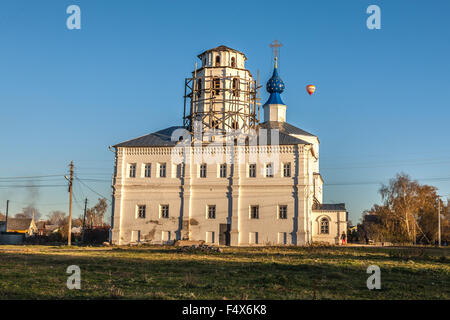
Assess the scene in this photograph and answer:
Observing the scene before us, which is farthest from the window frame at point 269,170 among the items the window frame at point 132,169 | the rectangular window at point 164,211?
the window frame at point 132,169

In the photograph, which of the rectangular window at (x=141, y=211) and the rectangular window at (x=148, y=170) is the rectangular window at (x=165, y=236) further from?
the rectangular window at (x=148, y=170)

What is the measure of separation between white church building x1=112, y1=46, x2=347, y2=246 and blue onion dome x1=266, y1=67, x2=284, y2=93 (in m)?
7.81

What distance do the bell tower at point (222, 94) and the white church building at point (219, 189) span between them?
22 cm

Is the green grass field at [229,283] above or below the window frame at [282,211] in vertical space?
below

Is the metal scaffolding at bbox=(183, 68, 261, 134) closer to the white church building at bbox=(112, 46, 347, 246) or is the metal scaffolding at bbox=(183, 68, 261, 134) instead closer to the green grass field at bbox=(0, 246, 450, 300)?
the white church building at bbox=(112, 46, 347, 246)

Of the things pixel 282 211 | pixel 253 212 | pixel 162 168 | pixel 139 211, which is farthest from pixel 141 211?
pixel 282 211

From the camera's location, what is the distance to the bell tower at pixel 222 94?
38188mm

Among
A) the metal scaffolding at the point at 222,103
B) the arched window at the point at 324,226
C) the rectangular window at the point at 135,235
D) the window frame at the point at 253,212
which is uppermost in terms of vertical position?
the metal scaffolding at the point at 222,103

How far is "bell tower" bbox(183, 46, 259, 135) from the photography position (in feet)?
125

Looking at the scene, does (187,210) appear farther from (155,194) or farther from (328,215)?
(328,215)

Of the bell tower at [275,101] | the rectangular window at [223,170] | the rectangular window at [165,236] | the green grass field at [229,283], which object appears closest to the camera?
the green grass field at [229,283]

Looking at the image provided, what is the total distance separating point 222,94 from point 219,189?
26.8 feet

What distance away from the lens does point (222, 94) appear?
38.9m

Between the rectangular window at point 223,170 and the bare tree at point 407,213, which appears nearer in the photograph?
the rectangular window at point 223,170
